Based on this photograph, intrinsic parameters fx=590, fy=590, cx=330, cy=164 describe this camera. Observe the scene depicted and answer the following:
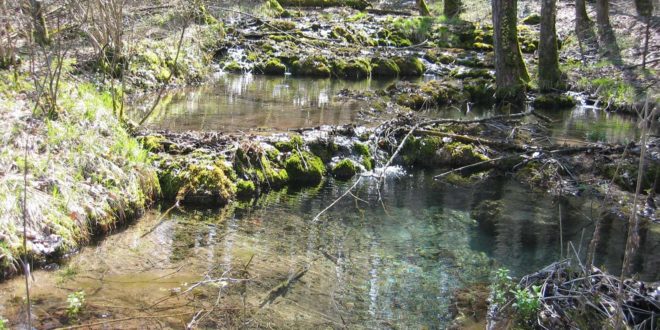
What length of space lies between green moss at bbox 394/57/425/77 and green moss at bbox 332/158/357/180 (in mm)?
10538

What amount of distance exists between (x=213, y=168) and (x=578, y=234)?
16.1ft

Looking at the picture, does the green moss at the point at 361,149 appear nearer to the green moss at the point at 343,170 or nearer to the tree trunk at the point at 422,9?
the green moss at the point at 343,170

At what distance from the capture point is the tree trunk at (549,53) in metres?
15.4

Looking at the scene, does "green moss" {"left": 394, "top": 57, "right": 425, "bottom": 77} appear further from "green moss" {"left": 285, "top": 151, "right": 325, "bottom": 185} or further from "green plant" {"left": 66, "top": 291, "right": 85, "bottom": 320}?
"green plant" {"left": 66, "top": 291, "right": 85, "bottom": 320}

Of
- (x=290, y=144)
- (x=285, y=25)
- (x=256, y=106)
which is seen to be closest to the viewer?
(x=290, y=144)

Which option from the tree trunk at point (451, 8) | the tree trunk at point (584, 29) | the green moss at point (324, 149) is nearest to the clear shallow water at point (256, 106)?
the green moss at point (324, 149)

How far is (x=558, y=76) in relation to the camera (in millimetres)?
16312

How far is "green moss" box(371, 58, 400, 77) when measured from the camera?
1938 centimetres

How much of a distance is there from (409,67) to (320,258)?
14.0 meters

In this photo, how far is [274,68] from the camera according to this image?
61.8ft

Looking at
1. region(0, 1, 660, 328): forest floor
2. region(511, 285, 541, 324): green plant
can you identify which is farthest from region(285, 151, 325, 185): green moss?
region(511, 285, 541, 324): green plant

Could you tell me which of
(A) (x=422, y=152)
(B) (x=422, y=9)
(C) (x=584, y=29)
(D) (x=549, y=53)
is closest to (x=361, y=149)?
(A) (x=422, y=152)

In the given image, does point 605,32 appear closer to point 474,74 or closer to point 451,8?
point 474,74

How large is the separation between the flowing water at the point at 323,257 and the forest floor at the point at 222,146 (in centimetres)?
36
